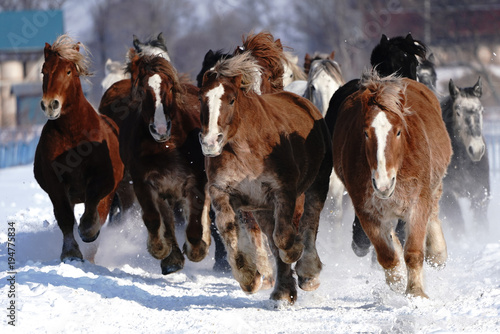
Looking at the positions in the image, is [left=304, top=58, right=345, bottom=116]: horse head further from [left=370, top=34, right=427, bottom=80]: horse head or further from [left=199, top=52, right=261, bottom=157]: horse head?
[left=199, top=52, right=261, bottom=157]: horse head

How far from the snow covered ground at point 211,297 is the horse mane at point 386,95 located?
49.3 inches

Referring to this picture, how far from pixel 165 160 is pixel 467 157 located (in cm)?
481

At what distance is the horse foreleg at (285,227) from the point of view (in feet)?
19.0

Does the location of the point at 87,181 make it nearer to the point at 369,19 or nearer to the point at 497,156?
the point at 497,156

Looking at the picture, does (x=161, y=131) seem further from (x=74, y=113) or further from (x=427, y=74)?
(x=427, y=74)

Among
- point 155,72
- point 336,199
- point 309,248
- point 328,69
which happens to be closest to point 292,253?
point 309,248

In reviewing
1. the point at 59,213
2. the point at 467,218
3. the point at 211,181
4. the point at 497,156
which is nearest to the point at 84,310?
the point at 211,181

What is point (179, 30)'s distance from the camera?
56.7m

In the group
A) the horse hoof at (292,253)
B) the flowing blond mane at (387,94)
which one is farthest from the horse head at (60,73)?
the flowing blond mane at (387,94)

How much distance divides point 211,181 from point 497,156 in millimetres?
15509

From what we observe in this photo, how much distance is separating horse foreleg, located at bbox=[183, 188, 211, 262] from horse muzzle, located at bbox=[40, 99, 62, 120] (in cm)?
128

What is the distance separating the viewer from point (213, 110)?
219 inches

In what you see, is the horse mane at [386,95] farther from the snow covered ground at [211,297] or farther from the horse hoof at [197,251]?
the horse hoof at [197,251]

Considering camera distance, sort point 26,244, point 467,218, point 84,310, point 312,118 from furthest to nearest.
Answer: point 467,218, point 26,244, point 312,118, point 84,310
